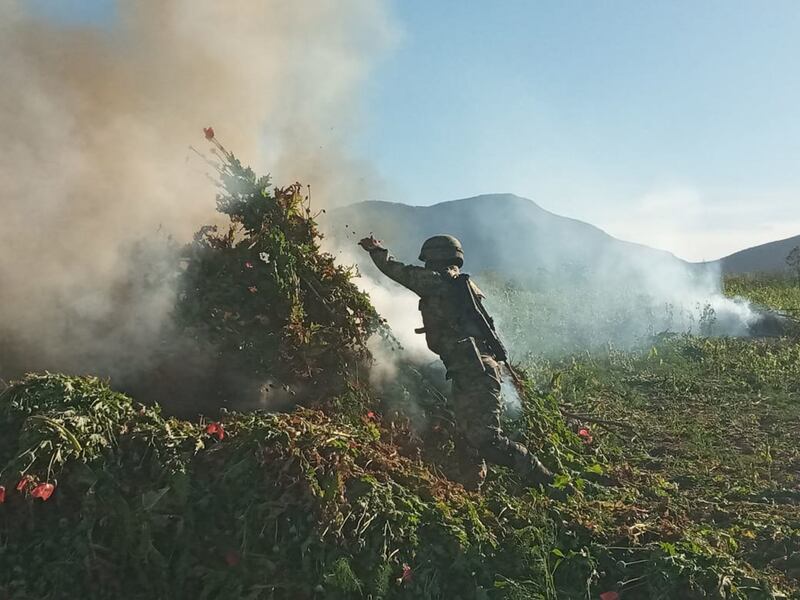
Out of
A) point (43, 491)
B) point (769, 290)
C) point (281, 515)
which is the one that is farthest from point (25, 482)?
point (769, 290)

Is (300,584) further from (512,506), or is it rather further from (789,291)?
(789,291)

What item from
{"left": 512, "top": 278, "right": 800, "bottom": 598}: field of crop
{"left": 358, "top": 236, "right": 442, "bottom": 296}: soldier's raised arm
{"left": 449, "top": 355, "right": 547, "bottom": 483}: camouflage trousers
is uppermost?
{"left": 358, "top": 236, "right": 442, "bottom": 296}: soldier's raised arm

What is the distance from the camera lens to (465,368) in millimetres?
6609

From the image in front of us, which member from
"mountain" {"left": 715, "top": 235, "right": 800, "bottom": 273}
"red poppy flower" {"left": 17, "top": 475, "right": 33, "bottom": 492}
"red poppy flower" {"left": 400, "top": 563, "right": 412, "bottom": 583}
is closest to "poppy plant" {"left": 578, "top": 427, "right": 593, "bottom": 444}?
"red poppy flower" {"left": 400, "top": 563, "right": 412, "bottom": 583}

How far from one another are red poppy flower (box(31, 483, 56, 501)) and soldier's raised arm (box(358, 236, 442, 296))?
3713 mm

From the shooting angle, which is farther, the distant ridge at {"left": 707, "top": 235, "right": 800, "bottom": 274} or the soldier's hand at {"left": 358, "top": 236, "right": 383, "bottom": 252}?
the distant ridge at {"left": 707, "top": 235, "right": 800, "bottom": 274}

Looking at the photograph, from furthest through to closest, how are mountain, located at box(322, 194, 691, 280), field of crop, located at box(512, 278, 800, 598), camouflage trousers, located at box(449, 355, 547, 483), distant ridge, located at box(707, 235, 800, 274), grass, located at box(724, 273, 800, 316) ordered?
distant ridge, located at box(707, 235, 800, 274)
mountain, located at box(322, 194, 691, 280)
grass, located at box(724, 273, 800, 316)
camouflage trousers, located at box(449, 355, 547, 483)
field of crop, located at box(512, 278, 800, 598)

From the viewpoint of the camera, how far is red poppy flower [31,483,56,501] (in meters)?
4.23

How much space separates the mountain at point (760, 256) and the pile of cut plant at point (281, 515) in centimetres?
5417

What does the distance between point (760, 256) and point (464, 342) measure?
59.0 m

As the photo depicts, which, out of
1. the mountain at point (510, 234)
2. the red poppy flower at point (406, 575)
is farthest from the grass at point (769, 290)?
the red poppy flower at point (406, 575)

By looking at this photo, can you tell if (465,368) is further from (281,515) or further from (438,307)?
(281,515)

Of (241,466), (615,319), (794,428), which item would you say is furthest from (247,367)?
(615,319)

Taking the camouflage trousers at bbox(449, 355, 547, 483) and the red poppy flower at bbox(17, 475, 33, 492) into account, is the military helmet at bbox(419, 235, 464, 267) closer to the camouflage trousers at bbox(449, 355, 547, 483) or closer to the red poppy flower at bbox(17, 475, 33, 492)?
the camouflage trousers at bbox(449, 355, 547, 483)
